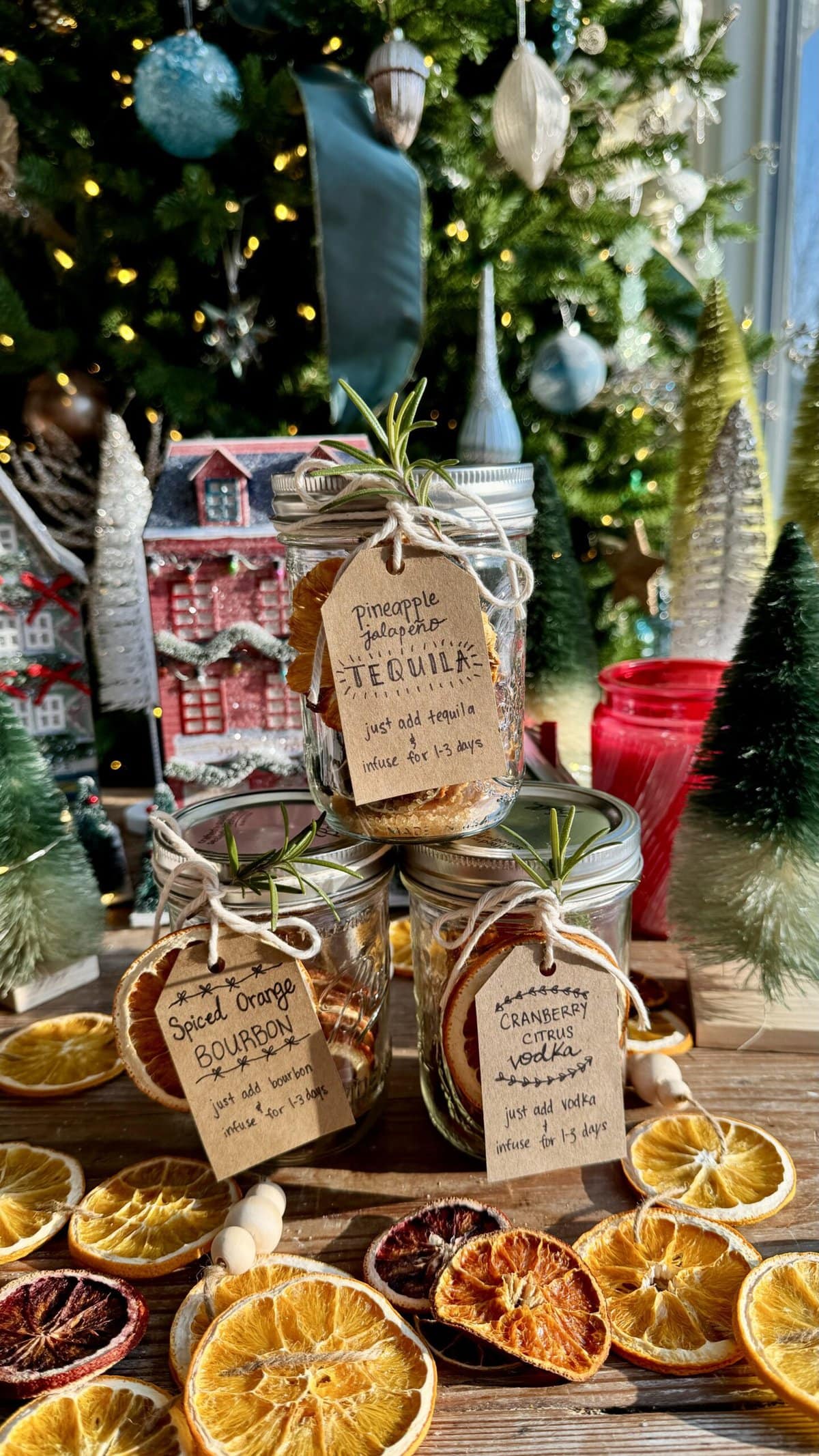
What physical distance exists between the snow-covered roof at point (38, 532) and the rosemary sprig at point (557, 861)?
87cm

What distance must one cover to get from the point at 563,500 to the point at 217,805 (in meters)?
0.98

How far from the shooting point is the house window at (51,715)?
1.31 m

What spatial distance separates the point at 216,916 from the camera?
647 millimetres

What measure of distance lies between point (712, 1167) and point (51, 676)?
101 cm

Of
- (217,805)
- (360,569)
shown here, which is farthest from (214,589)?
(360,569)

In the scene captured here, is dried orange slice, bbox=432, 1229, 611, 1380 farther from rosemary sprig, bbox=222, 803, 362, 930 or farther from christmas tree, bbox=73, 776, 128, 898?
christmas tree, bbox=73, 776, 128, 898

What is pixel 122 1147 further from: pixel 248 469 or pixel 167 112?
pixel 167 112

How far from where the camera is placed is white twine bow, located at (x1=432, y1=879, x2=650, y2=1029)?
640mm

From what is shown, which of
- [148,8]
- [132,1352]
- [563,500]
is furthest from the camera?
[563,500]

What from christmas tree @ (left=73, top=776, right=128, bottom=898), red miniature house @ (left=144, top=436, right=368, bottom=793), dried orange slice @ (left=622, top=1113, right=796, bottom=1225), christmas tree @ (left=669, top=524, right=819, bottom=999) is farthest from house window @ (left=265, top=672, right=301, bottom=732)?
dried orange slice @ (left=622, top=1113, right=796, bottom=1225)

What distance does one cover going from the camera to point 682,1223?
0.66 metres

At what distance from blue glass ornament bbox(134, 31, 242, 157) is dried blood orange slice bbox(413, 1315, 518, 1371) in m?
1.40

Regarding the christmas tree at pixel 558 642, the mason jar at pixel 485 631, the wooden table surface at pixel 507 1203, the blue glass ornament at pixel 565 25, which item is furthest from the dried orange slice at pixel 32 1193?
the blue glass ornament at pixel 565 25

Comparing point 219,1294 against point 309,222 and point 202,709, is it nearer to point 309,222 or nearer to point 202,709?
point 202,709
